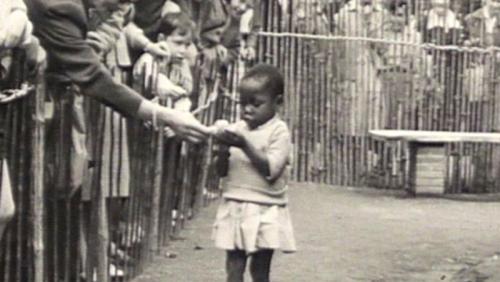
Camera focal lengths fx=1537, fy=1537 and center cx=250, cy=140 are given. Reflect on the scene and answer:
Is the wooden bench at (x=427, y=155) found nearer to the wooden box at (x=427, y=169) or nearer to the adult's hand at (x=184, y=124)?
the wooden box at (x=427, y=169)

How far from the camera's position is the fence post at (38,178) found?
22.8ft

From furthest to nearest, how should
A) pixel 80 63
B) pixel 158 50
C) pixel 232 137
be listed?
1. pixel 158 50
2. pixel 232 137
3. pixel 80 63

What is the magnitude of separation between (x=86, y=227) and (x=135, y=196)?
1.37 meters

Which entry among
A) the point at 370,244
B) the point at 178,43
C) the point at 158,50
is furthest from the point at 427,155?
the point at 158,50

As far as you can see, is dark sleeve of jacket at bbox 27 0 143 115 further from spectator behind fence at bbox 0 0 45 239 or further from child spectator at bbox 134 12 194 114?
child spectator at bbox 134 12 194 114

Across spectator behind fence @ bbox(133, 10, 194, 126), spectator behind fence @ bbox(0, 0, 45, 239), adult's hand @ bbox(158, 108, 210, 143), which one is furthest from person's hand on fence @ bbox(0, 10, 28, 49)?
spectator behind fence @ bbox(133, 10, 194, 126)

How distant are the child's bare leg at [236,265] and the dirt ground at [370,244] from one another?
1.37 metres

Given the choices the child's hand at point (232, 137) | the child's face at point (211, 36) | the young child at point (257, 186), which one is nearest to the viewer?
the child's hand at point (232, 137)

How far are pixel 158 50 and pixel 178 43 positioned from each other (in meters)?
1.41

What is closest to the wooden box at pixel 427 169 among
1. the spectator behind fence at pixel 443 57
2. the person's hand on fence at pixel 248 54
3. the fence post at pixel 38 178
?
the spectator behind fence at pixel 443 57

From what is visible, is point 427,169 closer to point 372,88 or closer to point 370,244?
point 372,88

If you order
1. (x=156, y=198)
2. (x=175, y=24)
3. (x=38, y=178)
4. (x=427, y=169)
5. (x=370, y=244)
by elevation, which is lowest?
(x=370, y=244)

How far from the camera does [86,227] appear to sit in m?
8.27

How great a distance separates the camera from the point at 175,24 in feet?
39.0
